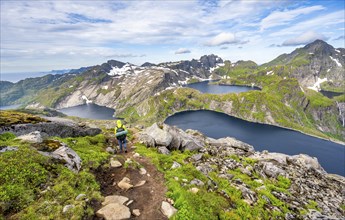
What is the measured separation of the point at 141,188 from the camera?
53.9 ft

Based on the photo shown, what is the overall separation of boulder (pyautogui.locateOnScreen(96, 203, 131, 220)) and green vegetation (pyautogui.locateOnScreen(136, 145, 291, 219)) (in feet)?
10.4

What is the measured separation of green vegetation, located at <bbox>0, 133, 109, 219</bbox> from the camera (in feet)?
36.5

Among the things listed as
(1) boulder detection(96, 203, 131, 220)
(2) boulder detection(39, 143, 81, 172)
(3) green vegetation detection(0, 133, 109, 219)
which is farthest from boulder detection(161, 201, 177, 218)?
(2) boulder detection(39, 143, 81, 172)

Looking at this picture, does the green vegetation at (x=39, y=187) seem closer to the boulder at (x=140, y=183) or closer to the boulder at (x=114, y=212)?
the boulder at (x=114, y=212)

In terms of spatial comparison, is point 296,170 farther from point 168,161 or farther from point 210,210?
point 210,210

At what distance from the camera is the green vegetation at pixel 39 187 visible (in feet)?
36.5

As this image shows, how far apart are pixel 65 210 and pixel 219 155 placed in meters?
24.1

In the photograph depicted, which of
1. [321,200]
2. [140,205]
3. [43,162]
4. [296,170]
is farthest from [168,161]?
[296,170]

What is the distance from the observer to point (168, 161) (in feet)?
75.9

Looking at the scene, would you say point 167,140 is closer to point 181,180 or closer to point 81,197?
point 181,180

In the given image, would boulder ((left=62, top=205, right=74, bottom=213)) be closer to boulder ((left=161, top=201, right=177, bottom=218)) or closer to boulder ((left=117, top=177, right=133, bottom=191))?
boulder ((left=117, top=177, right=133, bottom=191))

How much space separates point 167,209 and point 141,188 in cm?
364

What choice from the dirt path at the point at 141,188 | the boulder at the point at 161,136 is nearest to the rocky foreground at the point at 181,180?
the dirt path at the point at 141,188

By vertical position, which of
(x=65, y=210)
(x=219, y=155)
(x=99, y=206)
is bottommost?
(x=219, y=155)
